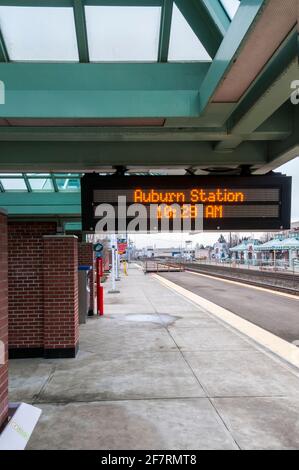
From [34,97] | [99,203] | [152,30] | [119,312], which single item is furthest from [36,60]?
[119,312]

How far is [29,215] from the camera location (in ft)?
38.6

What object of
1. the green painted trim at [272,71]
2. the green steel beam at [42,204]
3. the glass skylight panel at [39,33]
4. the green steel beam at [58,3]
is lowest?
the green steel beam at [42,204]

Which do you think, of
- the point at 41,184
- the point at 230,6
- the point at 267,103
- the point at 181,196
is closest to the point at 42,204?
the point at 41,184

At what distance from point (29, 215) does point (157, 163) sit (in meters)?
6.80

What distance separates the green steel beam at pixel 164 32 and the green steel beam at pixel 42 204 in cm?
693

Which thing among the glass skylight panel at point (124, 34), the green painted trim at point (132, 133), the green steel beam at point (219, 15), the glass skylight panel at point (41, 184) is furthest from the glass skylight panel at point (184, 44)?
the glass skylight panel at point (41, 184)

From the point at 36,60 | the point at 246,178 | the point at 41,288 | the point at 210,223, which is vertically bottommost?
the point at 41,288

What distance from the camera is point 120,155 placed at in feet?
19.8

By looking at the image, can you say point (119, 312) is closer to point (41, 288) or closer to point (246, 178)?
point (41, 288)

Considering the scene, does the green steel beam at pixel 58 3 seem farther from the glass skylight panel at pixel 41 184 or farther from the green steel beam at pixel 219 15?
the glass skylight panel at pixel 41 184

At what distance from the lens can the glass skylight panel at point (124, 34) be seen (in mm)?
4840

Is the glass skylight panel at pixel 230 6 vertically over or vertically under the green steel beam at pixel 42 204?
over

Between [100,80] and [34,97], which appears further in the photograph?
[100,80]
